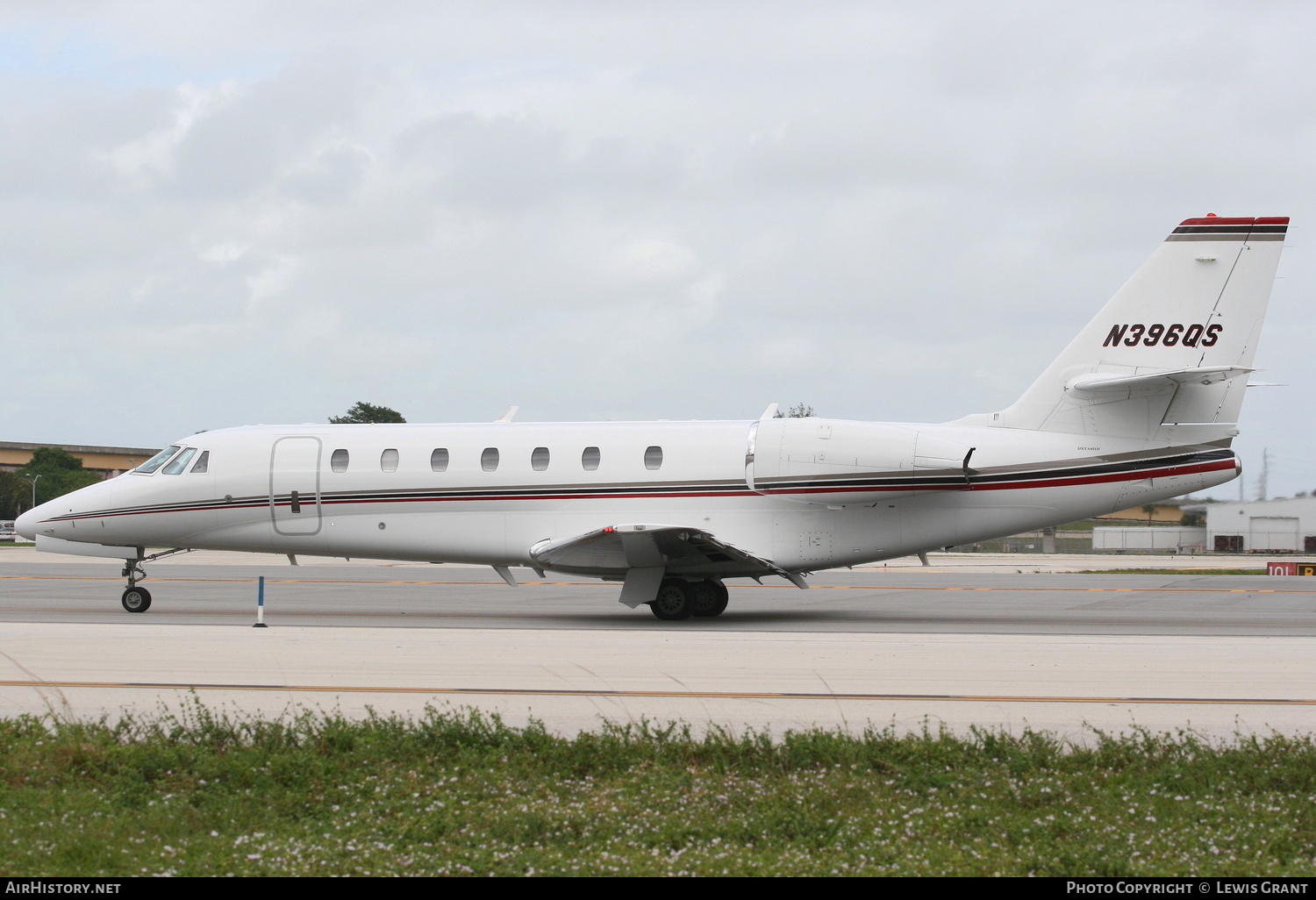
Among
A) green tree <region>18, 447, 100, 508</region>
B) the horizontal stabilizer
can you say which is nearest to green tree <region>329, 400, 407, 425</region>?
green tree <region>18, 447, 100, 508</region>

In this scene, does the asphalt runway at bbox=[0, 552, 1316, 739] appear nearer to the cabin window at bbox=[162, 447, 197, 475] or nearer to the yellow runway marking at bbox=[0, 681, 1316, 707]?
the yellow runway marking at bbox=[0, 681, 1316, 707]

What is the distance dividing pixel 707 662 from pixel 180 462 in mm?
11991

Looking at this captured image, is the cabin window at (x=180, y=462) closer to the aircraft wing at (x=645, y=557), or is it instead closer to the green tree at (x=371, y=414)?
the aircraft wing at (x=645, y=557)

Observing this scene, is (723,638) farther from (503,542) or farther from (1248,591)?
→ (1248,591)

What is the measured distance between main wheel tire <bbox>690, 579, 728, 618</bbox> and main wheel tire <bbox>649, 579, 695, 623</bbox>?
7.0 inches

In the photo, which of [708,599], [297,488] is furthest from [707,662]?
[297,488]

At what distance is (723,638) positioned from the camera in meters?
14.9

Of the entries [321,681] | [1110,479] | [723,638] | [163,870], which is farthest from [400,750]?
[1110,479]

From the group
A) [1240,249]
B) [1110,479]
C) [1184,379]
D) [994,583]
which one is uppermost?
[1240,249]

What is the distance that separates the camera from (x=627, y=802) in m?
6.63

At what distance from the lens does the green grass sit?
565 cm

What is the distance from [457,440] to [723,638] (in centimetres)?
662

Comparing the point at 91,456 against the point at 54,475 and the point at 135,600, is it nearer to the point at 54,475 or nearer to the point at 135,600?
the point at 54,475

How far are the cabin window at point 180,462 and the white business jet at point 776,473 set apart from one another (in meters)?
0.34
